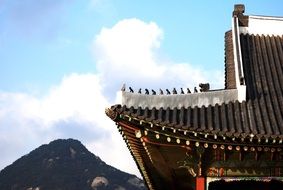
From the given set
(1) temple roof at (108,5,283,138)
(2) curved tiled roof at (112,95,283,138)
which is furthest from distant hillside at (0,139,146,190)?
(2) curved tiled roof at (112,95,283,138)

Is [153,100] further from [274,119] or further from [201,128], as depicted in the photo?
[274,119]

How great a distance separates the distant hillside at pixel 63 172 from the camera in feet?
328

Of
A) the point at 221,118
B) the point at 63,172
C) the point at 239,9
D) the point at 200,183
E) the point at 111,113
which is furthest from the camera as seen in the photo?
the point at 63,172

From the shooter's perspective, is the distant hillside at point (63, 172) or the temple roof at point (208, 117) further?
the distant hillside at point (63, 172)

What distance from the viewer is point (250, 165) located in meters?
14.3

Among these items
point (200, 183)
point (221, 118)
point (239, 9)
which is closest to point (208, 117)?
point (221, 118)

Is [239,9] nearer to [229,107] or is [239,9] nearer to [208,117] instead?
[229,107]

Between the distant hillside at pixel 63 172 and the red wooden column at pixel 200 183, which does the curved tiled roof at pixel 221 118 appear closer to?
the red wooden column at pixel 200 183

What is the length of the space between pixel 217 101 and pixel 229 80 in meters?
2.65

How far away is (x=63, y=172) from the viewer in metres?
105

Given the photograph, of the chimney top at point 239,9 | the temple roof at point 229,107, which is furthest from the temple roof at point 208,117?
the chimney top at point 239,9

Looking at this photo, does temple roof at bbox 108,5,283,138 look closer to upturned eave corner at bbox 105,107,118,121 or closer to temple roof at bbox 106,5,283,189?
temple roof at bbox 106,5,283,189

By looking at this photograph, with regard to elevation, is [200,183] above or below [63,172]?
below

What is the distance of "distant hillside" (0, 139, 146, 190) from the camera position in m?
100
